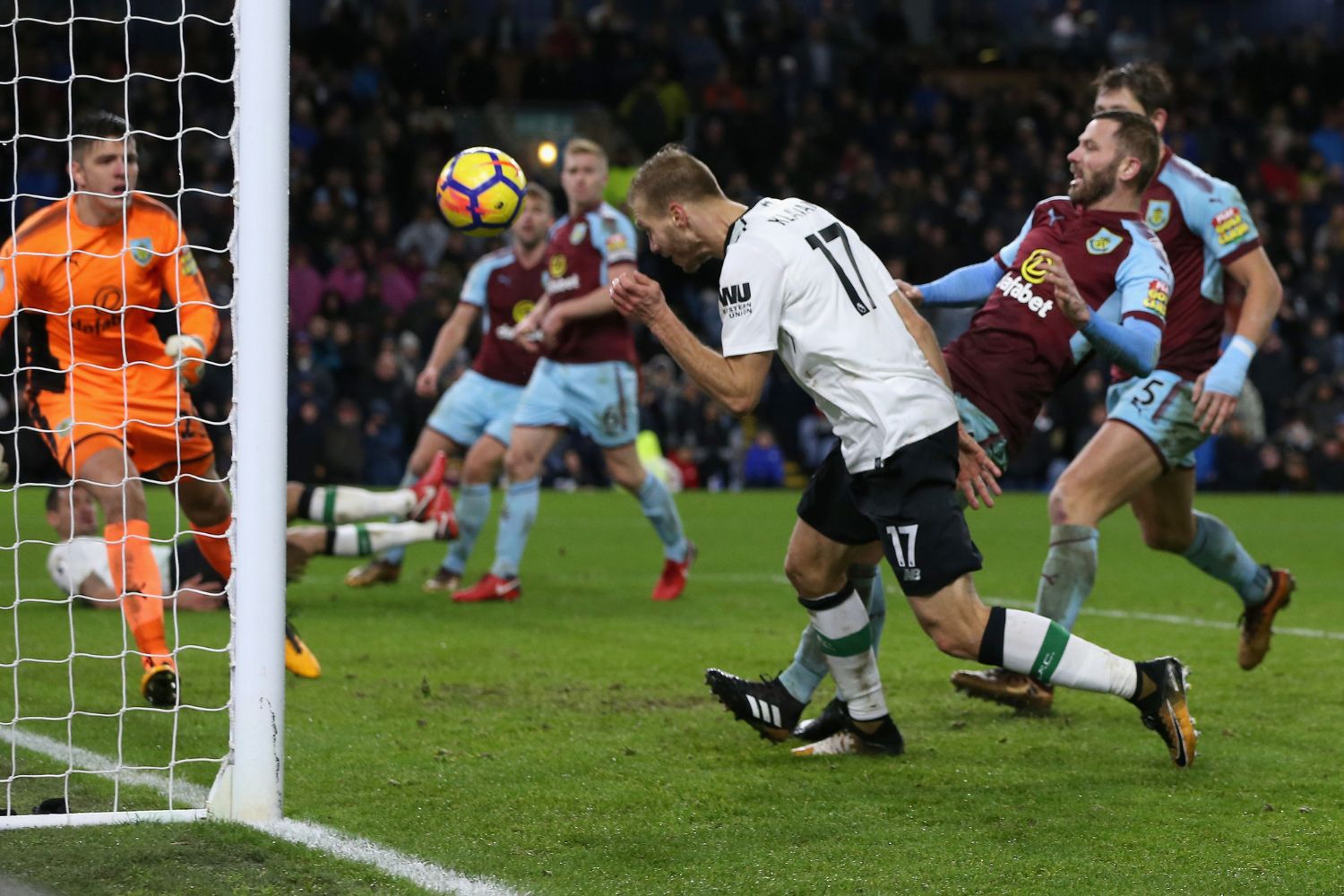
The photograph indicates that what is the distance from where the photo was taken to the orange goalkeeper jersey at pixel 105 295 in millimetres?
5949

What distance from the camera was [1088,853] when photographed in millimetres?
3885

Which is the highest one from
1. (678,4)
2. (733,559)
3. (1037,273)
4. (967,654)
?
(678,4)

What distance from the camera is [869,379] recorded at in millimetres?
4520

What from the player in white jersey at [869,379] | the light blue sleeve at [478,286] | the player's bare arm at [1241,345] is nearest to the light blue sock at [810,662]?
the player in white jersey at [869,379]

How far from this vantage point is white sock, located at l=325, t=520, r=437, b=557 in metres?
8.48

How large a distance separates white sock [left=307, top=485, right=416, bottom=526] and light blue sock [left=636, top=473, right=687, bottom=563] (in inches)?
51.4

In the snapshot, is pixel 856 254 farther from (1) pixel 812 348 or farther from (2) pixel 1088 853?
(2) pixel 1088 853

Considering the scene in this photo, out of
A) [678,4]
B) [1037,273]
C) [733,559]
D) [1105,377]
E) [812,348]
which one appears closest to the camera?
[812,348]

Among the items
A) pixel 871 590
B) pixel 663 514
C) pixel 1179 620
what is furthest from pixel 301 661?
pixel 1179 620

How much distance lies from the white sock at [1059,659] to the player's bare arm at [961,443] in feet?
1.21

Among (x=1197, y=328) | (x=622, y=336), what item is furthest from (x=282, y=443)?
(x=622, y=336)

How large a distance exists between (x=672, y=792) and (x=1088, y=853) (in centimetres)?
116

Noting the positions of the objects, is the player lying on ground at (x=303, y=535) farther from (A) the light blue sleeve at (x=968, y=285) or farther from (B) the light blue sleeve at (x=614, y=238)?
(A) the light blue sleeve at (x=968, y=285)

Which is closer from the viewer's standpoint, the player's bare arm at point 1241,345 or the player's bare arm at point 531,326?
the player's bare arm at point 1241,345
